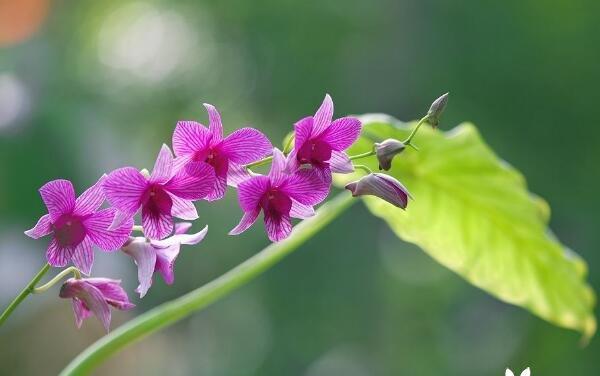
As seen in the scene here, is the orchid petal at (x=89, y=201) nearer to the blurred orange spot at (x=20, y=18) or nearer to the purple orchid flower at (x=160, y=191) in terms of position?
the purple orchid flower at (x=160, y=191)

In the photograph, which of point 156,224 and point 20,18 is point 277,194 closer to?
point 156,224

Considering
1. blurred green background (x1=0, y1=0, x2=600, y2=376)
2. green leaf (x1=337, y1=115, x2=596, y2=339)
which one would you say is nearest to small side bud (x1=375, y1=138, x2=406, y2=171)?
green leaf (x1=337, y1=115, x2=596, y2=339)

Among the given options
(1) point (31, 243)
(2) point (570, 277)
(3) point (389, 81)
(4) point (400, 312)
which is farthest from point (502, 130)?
(2) point (570, 277)

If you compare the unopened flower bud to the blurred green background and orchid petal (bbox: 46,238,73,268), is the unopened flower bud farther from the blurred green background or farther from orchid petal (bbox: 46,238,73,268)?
the blurred green background

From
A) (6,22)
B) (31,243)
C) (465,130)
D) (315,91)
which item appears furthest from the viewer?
(6,22)

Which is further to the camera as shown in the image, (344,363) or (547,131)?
(344,363)

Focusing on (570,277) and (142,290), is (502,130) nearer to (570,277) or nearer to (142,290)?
(570,277)
